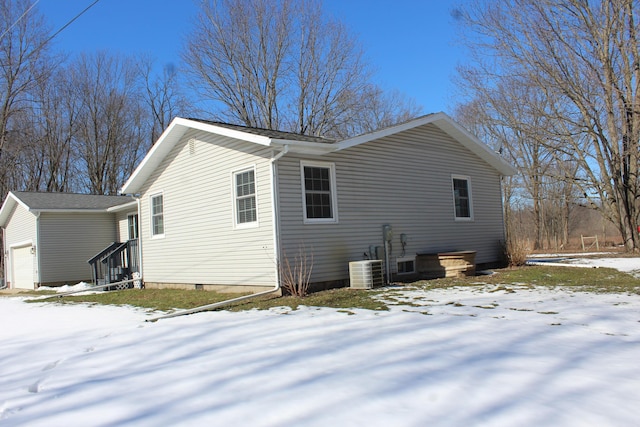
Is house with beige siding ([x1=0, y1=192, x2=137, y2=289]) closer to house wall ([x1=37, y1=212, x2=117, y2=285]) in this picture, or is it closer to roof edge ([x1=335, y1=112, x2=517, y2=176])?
house wall ([x1=37, y1=212, x2=117, y2=285])

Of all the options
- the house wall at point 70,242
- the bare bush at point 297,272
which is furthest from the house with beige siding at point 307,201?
the house wall at point 70,242

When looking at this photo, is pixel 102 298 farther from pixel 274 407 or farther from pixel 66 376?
pixel 274 407

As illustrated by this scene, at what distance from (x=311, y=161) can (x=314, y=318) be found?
4.37 meters

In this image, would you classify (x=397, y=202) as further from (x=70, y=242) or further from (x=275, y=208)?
(x=70, y=242)

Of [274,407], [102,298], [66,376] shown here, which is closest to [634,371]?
[274,407]

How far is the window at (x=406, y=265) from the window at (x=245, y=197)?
12.0ft

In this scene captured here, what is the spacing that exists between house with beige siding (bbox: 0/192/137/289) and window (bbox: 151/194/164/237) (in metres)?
4.34

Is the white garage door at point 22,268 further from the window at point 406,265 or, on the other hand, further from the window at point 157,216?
the window at point 406,265

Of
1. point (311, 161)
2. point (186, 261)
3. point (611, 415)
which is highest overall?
point (311, 161)

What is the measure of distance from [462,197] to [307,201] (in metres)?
5.73

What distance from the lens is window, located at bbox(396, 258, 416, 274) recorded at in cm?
1186

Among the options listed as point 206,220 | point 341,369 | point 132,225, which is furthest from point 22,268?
point 341,369

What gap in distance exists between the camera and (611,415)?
3.13 meters

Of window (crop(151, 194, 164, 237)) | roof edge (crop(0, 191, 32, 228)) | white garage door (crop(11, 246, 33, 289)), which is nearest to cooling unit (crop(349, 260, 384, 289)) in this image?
window (crop(151, 194, 164, 237))
